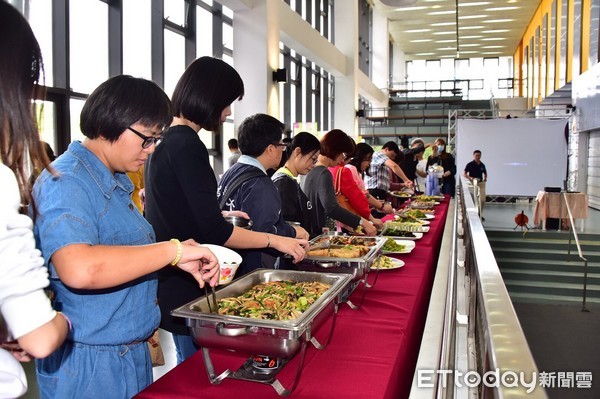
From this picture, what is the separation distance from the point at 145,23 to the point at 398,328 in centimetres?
550

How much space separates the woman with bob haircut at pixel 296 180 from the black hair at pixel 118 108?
1.38m

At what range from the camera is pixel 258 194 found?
79.4 inches

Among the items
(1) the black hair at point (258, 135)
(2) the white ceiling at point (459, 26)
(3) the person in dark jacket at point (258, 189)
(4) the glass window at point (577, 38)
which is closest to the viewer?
(3) the person in dark jacket at point (258, 189)

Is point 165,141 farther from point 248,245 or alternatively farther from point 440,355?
point 440,355

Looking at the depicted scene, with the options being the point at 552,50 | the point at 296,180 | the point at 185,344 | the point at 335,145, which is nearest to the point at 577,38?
the point at 552,50

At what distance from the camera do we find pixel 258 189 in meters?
2.02

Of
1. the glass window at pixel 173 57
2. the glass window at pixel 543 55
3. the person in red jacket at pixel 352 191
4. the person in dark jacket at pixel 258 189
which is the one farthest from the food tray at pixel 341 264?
the glass window at pixel 543 55

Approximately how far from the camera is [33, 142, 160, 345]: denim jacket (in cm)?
102

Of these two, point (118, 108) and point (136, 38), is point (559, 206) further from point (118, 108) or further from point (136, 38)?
point (118, 108)

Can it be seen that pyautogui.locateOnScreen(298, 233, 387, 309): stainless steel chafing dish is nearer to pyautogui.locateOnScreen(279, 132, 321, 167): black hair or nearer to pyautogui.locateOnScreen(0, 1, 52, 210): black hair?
pyautogui.locateOnScreen(279, 132, 321, 167): black hair

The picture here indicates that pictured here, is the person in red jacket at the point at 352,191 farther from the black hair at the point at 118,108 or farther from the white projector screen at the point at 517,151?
the white projector screen at the point at 517,151

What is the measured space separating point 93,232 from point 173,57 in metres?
6.08

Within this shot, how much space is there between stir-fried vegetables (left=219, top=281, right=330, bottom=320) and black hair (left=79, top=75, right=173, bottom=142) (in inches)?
18.4

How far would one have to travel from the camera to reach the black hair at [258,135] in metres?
2.15
